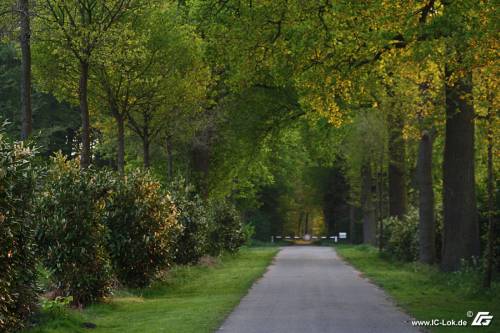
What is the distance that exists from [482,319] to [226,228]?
1173 inches

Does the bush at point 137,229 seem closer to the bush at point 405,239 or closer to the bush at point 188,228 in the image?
the bush at point 188,228

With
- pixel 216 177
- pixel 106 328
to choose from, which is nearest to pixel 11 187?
pixel 106 328

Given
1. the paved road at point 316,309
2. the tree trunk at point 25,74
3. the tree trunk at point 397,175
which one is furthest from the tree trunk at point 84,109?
the tree trunk at point 397,175

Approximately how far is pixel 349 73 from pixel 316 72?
788 mm

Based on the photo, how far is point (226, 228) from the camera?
45188mm

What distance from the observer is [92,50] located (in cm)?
2305

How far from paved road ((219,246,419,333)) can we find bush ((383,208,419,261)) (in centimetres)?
963

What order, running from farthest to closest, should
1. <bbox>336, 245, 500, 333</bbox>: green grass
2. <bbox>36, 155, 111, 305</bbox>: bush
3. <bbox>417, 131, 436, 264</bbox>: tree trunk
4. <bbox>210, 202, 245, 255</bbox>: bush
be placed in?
<bbox>210, 202, 245, 255</bbox>: bush < <bbox>417, 131, 436, 264</bbox>: tree trunk < <bbox>36, 155, 111, 305</bbox>: bush < <bbox>336, 245, 500, 333</bbox>: green grass

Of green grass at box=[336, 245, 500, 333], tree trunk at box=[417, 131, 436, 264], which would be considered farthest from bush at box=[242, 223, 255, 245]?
green grass at box=[336, 245, 500, 333]

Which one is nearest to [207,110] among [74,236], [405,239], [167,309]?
[405,239]

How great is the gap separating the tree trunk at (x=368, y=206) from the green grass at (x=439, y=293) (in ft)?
105

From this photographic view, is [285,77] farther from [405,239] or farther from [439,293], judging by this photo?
[405,239]

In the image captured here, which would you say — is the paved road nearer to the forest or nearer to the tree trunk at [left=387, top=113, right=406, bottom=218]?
the forest

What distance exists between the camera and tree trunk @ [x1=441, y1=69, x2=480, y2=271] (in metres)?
25.8
